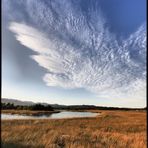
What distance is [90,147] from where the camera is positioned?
11.3 metres

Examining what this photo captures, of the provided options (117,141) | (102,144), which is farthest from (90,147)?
(117,141)

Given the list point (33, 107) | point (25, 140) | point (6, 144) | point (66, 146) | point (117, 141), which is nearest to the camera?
point (6, 144)

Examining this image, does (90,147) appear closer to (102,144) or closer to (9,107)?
(102,144)

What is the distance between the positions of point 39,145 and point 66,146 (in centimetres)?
106

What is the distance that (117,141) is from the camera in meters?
12.7

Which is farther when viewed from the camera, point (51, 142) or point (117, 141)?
point (117, 141)

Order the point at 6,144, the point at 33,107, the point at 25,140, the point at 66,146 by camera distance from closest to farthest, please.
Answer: the point at 6,144
the point at 66,146
the point at 25,140
the point at 33,107

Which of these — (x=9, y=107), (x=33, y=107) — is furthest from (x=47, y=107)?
(x=9, y=107)

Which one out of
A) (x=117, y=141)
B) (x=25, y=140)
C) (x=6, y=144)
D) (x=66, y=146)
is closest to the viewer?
(x=6, y=144)

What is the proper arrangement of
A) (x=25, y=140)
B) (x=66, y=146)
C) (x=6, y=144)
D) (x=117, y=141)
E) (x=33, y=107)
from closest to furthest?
(x=6, y=144) < (x=66, y=146) < (x=25, y=140) < (x=117, y=141) < (x=33, y=107)

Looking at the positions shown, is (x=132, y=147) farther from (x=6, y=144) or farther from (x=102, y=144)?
(x=6, y=144)

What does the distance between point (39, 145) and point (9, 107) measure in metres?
81.8

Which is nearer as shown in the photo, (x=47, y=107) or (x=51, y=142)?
(x=51, y=142)

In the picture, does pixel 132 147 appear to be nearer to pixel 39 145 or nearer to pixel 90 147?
pixel 90 147
